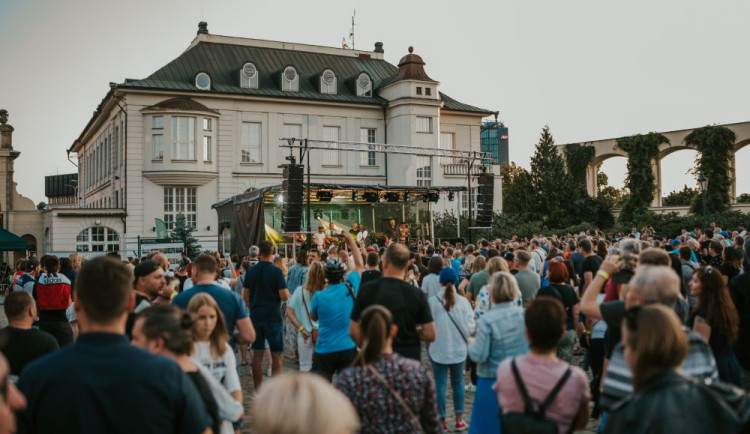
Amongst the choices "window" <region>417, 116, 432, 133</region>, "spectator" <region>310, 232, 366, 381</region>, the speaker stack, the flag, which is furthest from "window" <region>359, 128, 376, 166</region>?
"spectator" <region>310, 232, 366, 381</region>

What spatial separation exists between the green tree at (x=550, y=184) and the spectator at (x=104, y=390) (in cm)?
4591

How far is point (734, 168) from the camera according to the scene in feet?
140

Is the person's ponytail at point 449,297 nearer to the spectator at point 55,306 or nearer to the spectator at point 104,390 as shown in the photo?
the spectator at point 104,390

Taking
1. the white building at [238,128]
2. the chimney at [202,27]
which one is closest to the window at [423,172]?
the white building at [238,128]

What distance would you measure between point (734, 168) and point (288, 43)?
31086 mm

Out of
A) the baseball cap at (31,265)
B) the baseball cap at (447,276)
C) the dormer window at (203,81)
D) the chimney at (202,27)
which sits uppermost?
the chimney at (202,27)

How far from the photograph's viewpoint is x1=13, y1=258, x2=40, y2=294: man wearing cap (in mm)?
10875

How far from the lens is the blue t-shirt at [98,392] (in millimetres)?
2795

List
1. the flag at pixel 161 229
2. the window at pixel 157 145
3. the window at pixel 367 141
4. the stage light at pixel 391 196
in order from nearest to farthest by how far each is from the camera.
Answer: the stage light at pixel 391 196 < the flag at pixel 161 229 < the window at pixel 157 145 < the window at pixel 367 141

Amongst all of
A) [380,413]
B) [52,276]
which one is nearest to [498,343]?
[380,413]

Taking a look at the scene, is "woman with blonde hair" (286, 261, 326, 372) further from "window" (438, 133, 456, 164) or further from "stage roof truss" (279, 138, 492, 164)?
"window" (438, 133, 456, 164)

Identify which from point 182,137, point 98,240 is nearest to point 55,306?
point 182,137

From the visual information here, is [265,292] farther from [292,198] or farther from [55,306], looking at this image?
[292,198]

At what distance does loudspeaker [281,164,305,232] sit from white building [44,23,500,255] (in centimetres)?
1738
